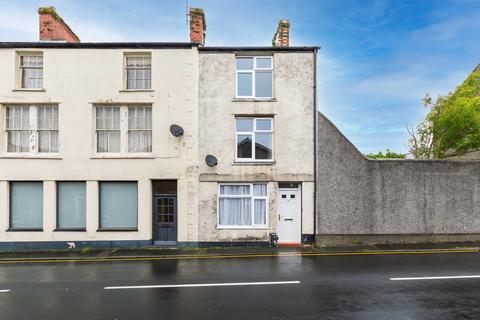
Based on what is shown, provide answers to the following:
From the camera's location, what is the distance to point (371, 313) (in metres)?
6.50

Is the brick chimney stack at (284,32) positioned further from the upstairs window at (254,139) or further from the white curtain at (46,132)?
the white curtain at (46,132)

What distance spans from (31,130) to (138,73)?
5329mm

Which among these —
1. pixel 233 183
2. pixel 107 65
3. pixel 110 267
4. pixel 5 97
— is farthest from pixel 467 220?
pixel 5 97

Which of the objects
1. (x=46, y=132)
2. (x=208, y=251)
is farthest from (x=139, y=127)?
(x=208, y=251)

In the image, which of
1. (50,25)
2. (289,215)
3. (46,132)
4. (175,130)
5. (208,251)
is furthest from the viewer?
(50,25)

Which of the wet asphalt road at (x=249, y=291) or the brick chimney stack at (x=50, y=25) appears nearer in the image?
the wet asphalt road at (x=249, y=291)

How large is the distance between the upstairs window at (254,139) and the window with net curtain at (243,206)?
1335mm

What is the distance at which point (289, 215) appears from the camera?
14.6 meters

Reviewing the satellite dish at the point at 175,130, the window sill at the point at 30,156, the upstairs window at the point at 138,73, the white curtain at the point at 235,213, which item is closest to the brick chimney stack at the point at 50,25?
the upstairs window at the point at 138,73

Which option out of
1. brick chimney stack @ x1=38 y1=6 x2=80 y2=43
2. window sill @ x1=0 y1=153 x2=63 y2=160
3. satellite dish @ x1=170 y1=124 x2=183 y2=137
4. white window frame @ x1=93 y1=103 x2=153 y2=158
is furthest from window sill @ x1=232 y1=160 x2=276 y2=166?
brick chimney stack @ x1=38 y1=6 x2=80 y2=43

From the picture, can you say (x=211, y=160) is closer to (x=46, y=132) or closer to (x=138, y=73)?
(x=138, y=73)

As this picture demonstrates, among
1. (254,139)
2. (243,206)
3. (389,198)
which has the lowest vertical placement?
(243,206)

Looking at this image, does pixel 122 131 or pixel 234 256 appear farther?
pixel 122 131

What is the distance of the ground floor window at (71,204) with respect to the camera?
47.1 ft
